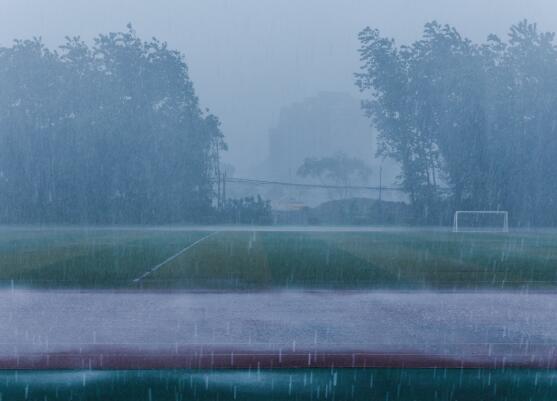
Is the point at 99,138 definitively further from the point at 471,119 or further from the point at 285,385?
the point at 285,385

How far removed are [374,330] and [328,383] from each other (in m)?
3.22

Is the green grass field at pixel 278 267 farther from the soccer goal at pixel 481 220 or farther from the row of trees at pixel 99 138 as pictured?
the row of trees at pixel 99 138

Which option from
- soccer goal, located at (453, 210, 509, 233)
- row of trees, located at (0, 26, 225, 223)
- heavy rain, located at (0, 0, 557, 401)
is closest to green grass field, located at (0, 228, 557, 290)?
heavy rain, located at (0, 0, 557, 401)

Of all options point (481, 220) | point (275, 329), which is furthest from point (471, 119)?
point (275, 329)

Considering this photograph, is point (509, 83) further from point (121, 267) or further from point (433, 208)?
point (121, 267)

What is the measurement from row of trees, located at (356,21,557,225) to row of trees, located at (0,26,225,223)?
15367 millimetres

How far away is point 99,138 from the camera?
216ft

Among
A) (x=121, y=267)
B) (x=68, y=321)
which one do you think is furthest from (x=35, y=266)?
→ (x=68, y=321)

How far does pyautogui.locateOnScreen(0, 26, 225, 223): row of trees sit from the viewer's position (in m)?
65.1

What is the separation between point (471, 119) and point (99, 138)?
26.3 meters

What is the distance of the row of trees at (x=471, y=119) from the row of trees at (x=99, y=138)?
50.4 ft

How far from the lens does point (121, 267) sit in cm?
2167

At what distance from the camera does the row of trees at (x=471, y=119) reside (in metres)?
65.5

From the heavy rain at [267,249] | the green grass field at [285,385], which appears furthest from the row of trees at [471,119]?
the green grass field at [285,385]
